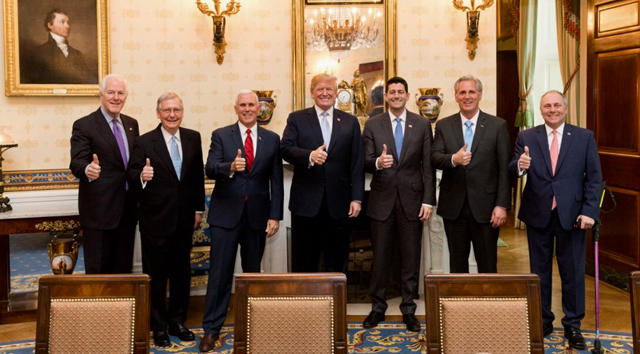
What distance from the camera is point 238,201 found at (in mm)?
3898

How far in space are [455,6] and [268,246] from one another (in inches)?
101

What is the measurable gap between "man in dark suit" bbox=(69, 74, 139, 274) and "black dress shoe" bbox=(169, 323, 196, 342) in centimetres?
50

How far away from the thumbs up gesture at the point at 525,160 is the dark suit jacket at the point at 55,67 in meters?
3.37

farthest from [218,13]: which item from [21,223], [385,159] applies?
[21,223]

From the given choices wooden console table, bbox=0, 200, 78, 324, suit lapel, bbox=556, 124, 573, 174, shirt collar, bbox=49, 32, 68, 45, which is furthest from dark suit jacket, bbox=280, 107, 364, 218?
shirt collar, bbox=49, 32, 68, 45

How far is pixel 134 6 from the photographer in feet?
17.1

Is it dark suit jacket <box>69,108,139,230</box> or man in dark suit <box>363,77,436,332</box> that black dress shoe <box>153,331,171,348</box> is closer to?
dark suit jacket <box>69,108,139,230</box>

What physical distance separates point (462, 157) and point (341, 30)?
6.43ft

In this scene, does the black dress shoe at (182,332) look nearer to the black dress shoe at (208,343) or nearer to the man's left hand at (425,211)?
the black dress shoe at (208,343)

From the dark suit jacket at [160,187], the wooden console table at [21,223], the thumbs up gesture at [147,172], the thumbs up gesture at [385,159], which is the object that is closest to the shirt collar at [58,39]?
the wooden console table at [21,223]

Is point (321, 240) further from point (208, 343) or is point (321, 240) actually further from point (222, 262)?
point (208, 343)

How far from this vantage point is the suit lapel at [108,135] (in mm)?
3910

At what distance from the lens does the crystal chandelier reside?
17.3ft

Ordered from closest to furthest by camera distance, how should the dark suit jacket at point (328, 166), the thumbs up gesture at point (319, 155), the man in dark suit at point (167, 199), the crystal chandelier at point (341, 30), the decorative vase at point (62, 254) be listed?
the thumbs up gesture at point (319, 155)
the man in dark suit at point (167, 199)
the dark suit jacket at point (328, 166)
the decorative vase at point (62, 254)
the crystal chandelier at point (341, 30)
